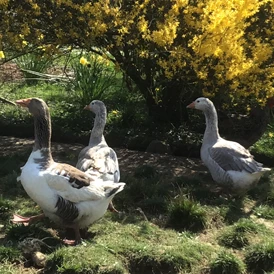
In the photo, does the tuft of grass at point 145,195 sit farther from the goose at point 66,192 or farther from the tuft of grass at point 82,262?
the tuft of grass at point 82,262

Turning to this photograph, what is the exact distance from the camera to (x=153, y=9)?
6574mm

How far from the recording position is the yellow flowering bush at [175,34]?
6.14 m

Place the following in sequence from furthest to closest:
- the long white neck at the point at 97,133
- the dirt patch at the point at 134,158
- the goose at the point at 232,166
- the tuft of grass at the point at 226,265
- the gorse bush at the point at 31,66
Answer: the gorse bush at the point at 31,66, the dirt patch at the point at 134,158, the long white neck at the point at 97,133, the goose at the point at 232,166, the tuft of grass at the point at 226,265

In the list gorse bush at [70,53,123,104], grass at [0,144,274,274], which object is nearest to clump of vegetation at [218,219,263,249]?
grass at [0,144,274,274]

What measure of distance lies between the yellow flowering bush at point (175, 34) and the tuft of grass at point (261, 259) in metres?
2.16

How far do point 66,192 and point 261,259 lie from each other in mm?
1808

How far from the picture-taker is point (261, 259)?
498 cm

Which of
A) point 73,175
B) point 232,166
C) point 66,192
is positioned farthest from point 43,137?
point 232,166

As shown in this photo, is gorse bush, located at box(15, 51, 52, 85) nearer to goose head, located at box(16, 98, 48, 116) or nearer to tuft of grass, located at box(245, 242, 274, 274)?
goose head, located at box(16, 98, 48, 116)

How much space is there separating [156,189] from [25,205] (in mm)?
1443

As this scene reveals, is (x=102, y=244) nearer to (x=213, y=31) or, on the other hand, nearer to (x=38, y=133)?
(x=38, y=133)

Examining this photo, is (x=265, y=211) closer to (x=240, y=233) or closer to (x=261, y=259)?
(x=240, y=233)

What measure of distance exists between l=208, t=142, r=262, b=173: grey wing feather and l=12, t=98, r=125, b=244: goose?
1607mm

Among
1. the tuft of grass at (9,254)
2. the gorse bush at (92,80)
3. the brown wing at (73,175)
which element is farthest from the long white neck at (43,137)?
the gorse bush at (92,80)
